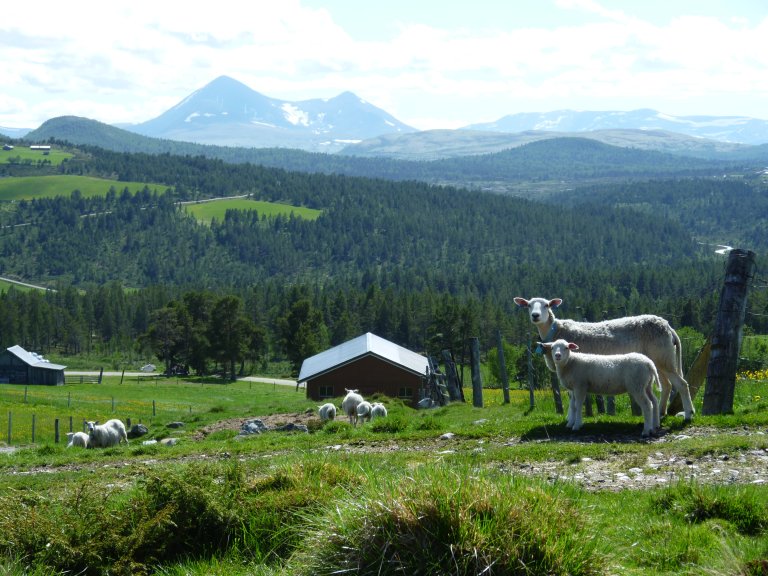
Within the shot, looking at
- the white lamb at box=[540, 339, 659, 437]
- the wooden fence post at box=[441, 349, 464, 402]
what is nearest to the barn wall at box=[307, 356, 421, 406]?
the wooden fence post at box=[441, 349, 464, 402]

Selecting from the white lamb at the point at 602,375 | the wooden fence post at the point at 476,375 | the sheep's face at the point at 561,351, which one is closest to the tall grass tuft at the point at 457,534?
the white lamb at the point at 602,375

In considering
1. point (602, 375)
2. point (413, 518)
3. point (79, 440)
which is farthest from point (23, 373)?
point (413, 518)

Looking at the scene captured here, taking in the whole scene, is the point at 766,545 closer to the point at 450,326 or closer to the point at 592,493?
the point at 592,493

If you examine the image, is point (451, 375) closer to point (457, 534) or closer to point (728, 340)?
point (728, 340)

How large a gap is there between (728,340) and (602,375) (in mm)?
2267

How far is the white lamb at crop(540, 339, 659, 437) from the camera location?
1295 centimetres

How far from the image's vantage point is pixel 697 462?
33.7 feet

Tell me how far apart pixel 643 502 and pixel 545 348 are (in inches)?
238

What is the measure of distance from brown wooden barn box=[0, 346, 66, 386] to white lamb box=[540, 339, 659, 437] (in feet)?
292

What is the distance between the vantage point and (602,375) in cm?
1334

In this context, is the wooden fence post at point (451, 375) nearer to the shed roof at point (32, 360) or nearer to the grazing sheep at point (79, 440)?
the grazing sheep at point (79, 440)

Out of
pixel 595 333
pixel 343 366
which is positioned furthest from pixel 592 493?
pixel 343 366

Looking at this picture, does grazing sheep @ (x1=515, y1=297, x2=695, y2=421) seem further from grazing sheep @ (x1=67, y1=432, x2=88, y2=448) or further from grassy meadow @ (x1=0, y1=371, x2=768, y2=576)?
grazing sheep @ (x1=67, y1=432, x2=88, y2=448)

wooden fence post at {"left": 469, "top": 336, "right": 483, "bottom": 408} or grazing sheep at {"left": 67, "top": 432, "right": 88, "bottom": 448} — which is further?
→ grazing sheep at {"left": 67, "top": 432, "right": 88, "bottom": 448}
